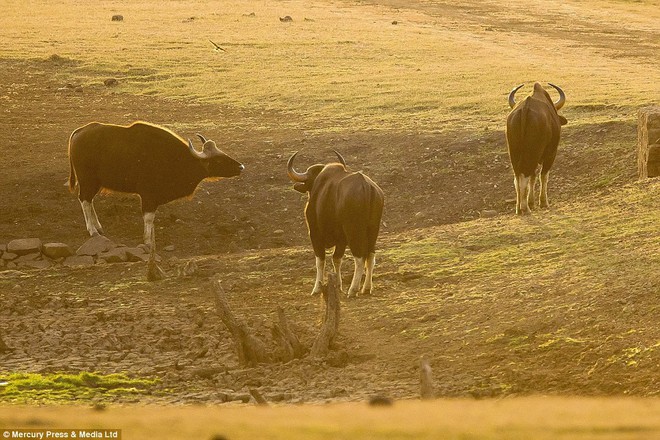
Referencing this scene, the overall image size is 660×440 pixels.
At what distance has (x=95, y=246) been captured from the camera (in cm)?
1552

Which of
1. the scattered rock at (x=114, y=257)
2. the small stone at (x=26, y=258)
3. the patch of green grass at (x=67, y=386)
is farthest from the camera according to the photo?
the small stone at (x=26, y=258)

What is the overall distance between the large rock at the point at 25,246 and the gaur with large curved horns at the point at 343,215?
4074mm

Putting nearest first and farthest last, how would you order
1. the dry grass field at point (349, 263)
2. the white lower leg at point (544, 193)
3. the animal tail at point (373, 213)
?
the dry grass field at point (349, 263) < the animal tail at point (373, 213) < the white lower leg at point (544, 193)

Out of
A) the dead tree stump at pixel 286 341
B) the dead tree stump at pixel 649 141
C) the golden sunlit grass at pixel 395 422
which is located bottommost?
the dead tree stump at pixel 286 341

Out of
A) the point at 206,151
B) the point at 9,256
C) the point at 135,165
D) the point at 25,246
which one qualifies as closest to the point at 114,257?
the point at 25,246

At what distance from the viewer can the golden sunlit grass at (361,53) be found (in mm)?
24734

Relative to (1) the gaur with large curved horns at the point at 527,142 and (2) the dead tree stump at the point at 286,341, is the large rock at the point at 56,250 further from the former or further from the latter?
(2) the dead tree stump at the point at 286,341

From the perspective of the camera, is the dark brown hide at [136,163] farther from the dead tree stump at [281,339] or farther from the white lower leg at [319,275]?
the dead tree stump at [281,339]

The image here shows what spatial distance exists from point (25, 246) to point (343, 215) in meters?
5.24

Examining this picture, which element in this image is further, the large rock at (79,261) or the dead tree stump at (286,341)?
the large rock at (79,261)

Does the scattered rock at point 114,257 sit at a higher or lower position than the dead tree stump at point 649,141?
lower

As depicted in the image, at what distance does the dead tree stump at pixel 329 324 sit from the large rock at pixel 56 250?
20.7 feet

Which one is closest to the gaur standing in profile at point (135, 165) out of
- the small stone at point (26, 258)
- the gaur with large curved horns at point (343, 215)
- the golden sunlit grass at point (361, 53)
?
the small stone at point (26, 258)

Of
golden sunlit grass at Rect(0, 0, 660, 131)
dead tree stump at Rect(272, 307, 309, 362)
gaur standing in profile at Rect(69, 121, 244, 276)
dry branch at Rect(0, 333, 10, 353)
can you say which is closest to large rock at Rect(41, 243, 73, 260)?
gaur standing in profile at Rect(69, 121, 244, 276)
